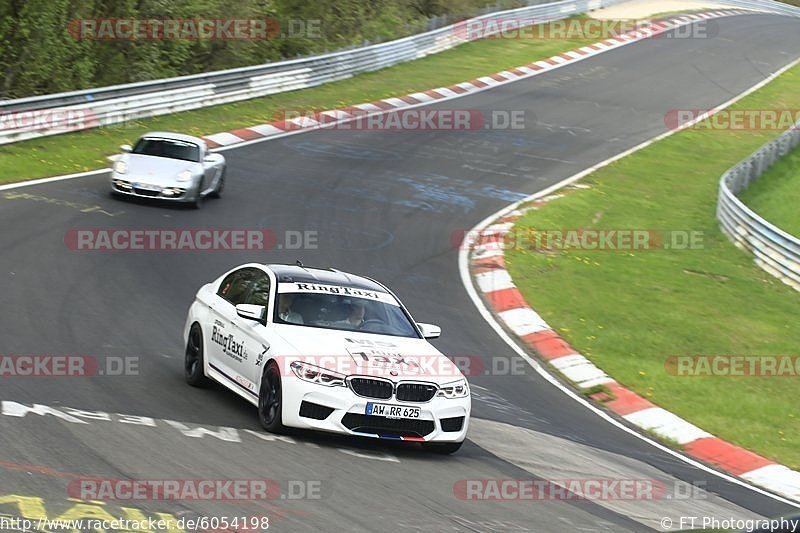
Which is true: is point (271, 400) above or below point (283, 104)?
above

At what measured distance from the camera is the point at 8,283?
1463cm

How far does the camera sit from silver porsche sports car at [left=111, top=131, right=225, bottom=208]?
66.9 feet

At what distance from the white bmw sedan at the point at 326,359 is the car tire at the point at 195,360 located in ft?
0.04

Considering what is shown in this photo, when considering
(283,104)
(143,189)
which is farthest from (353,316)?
(283,104)

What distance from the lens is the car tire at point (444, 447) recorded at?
1031 cm

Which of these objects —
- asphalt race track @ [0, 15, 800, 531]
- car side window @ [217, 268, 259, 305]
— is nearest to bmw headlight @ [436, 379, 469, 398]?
asphalt race track @ [0, 15, 800, 531]

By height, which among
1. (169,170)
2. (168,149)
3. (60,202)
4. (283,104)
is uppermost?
(168,149)

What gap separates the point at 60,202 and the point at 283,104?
12.2m

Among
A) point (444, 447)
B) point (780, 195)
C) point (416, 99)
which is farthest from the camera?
point (416, 99)

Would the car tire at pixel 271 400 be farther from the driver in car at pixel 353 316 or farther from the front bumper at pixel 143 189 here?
the front bumper at pixel 143 189

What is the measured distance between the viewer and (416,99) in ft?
110

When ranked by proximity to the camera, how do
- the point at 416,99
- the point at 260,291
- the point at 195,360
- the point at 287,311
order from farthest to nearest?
the point at 416,99 < the point at 195,360 < the point at 260,291 < the point at 287,311

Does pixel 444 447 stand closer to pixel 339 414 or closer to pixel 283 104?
pixel 339 414

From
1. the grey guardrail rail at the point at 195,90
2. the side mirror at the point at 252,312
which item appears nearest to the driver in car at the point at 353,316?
the side mirror at the point at 252,312
